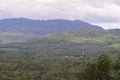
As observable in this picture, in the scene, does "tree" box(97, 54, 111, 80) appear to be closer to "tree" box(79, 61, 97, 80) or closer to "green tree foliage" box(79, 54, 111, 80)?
"green tree foliage" box(79, 54, 111, 80)

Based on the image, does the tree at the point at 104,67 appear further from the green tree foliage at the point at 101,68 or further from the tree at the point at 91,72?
the tree at the point at 91,72

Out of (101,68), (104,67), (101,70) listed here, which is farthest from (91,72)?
(104,67)

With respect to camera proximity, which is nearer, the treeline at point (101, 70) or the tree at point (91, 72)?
the treeline at point (101, 70)

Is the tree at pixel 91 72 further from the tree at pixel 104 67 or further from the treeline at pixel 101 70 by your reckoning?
the tree at pixel 104 67

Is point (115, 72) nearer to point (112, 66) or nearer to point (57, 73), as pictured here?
point (112, 66)

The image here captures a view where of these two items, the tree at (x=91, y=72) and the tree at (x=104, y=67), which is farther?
the tree at (x=91, y=72)

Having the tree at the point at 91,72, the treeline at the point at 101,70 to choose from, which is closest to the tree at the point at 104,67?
the treeline at the point at 101,70

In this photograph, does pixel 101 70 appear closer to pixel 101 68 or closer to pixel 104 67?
pixel 101 68

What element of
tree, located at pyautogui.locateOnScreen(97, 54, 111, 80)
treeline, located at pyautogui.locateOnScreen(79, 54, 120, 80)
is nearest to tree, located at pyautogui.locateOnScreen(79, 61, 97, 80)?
treeline, located at pyautogui.locateOnScreen(79, 54, 120, 80)
